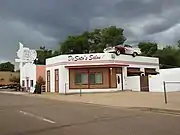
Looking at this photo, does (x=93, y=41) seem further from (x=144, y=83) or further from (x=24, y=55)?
(x=144, y=83)

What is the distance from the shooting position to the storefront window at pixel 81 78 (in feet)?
130

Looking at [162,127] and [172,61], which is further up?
[172,61]

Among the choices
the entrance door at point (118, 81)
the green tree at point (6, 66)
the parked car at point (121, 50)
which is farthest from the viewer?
the green tree at point (6, 66)

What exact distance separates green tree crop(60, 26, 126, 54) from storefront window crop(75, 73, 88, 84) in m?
37.3

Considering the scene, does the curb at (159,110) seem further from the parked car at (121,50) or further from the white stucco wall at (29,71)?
the white stucco wall at (29,71)

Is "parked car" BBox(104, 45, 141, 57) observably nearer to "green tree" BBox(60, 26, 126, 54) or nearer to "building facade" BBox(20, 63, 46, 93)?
"building facade" BBox(20, 63, 46, 93)

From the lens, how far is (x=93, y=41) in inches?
3216

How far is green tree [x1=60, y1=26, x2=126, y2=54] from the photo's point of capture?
78.5 meters

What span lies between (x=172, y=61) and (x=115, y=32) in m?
19.3

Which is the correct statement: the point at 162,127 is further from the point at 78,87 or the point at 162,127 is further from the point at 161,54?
the point at 161,54

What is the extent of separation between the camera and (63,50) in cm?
8175

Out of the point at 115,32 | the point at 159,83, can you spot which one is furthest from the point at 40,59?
the point at 159,83

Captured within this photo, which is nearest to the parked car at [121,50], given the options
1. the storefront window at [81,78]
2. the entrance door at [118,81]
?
the entrance door at [118,81]

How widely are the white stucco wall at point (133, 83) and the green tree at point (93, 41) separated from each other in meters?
37.4
